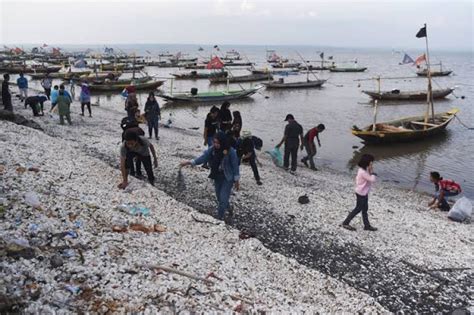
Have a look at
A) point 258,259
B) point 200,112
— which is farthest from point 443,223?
point 200,112

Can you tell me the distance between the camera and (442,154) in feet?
64.7

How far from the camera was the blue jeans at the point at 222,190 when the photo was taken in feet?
24.6

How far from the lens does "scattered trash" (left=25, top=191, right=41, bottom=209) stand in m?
6.49

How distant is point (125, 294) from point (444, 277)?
5329 mm

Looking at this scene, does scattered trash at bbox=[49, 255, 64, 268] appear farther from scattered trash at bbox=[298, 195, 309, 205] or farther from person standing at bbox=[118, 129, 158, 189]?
scattered trash at bbox=[298, 195, 309, 205]

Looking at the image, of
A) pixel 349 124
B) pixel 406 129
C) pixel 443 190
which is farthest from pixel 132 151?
pixel 349 124

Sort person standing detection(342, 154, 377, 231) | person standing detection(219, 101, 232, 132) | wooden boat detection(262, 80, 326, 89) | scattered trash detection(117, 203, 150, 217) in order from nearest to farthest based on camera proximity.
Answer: scattered trash detection(117, 203, 150, 217), person standing detection(342, 154, 377, 231), person standing detection(219, 101, 232, 132), wooden boat detection(262, 80, 326, 89)

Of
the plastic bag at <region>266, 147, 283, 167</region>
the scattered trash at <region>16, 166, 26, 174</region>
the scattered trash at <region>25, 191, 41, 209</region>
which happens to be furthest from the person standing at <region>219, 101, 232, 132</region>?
the scattered trash at <region>25, 191, 41, 209</region>

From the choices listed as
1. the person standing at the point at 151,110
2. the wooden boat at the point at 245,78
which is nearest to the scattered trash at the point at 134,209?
the person standing at the point at 151,110

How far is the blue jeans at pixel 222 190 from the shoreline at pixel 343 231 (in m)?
0.46

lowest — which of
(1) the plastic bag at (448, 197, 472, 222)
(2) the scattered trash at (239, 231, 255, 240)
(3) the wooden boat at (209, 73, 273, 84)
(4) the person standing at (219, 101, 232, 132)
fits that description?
(1) the plastic bag at (448, 197, 472, 222)

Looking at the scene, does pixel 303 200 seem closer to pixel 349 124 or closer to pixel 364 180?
pixel 364 180

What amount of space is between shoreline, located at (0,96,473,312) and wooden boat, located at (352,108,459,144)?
20.7 ft

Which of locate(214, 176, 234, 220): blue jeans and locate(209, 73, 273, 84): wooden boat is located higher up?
locate(209, 73, 273, 84): wooden boat
